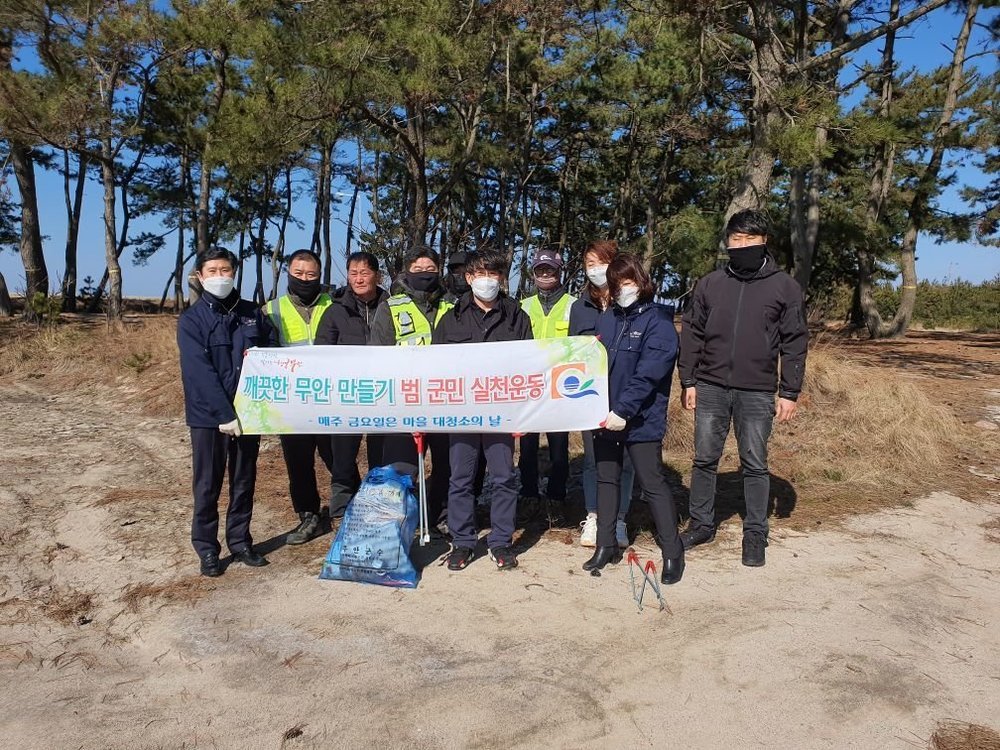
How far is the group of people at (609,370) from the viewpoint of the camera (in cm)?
400

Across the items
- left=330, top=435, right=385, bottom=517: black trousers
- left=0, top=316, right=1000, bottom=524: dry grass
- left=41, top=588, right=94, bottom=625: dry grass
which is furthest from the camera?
left=0, top=316, right=1000, bottom=524: dry grass

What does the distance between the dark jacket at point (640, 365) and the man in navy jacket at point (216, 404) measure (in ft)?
7.09

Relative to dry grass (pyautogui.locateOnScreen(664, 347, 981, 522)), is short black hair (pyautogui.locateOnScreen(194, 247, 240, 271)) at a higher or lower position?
higher

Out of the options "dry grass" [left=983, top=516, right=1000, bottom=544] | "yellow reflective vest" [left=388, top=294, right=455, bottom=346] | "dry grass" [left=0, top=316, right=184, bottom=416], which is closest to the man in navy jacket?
"yellow reflective vest" [left=388, top=294, right=455, bottom=346]

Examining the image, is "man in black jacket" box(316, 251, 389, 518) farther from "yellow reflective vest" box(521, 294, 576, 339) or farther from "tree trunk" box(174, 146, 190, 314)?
"tree trunk" box(174, 146, 190, 314)

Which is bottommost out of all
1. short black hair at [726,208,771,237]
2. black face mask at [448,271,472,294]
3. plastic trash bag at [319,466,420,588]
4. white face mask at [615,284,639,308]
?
plastic trash bag at [319,466,420,588]

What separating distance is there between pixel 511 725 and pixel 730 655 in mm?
1098

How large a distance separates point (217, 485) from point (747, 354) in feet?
10.6

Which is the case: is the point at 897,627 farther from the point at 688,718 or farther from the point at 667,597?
the point at 688,718

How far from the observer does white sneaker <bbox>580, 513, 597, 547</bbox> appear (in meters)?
4.56

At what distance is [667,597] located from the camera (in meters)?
3.75

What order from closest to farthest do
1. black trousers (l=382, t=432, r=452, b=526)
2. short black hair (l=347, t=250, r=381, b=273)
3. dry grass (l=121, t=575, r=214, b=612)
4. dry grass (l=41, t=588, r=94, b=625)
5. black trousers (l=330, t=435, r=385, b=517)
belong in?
dry grass (l=41, t=588, r=94, b=625)
dry grass (l=121, t=575, r=214, b=612)
black trousers (l=382, t=432, r=452, b=526)
short black hair (l=347, t=250, r=381, b=273)
black trousers (l=330, t=435, r=385, b=517)

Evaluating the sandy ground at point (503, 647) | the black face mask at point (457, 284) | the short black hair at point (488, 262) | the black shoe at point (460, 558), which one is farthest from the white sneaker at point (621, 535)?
the black face mask at point (457, 284)

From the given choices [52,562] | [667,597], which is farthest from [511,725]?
[52,562]
